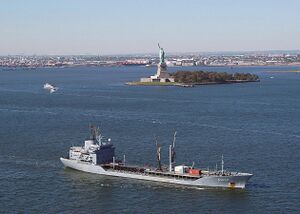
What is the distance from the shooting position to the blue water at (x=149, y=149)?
67.4 feet

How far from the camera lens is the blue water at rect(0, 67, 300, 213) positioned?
20531 mm

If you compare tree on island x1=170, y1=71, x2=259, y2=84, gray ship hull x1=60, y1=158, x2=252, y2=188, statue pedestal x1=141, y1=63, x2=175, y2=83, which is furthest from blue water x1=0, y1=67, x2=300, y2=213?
statue pedestal x1=141, y1=63, x2=175, y2=83

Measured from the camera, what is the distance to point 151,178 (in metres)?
23.4

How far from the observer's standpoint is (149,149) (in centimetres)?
2902

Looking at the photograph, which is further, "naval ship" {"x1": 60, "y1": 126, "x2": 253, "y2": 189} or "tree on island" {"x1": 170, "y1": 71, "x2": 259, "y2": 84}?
"tree on island" {"x1": 170, "y1": 71, "x2": 259, "y2": 84}

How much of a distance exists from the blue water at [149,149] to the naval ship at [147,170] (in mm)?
359

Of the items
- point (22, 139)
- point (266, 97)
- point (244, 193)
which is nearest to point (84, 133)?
point (22, 139)

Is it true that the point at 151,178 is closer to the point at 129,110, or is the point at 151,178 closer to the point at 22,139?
the point at 22,139

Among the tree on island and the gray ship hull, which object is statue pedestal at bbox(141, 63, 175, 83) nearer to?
the tree on island

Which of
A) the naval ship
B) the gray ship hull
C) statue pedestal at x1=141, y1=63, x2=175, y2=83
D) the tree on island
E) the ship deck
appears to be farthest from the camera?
statue pedestal at x1=141, y1=63, x2=175, y2=83

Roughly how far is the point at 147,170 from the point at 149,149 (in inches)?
209

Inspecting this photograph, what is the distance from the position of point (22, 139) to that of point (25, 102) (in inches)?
875

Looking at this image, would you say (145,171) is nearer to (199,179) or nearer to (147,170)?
(147,170)

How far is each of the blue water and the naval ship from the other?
359mm
